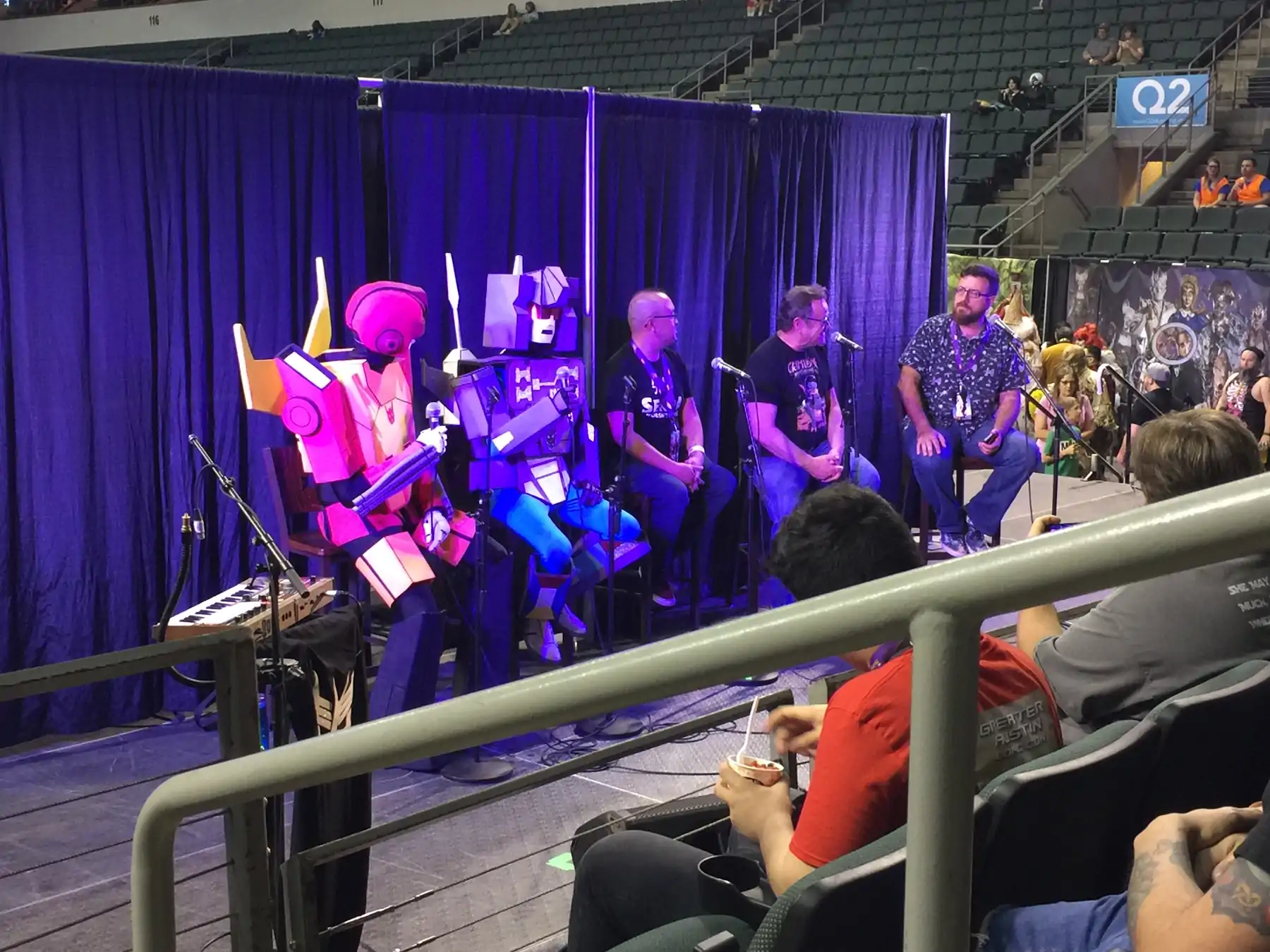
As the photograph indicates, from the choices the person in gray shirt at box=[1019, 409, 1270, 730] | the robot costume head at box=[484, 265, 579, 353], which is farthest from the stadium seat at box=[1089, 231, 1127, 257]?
the person in gray shirt at box=[1019, 409, 1270, 730]

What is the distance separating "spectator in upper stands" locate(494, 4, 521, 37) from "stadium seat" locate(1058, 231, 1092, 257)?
9.52 metres

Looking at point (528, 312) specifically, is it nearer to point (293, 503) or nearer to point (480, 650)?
point (293, 503)

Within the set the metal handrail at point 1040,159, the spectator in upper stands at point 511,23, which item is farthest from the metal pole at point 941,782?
the spectator in upper stands at point 511,23

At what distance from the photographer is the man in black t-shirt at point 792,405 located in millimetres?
6156

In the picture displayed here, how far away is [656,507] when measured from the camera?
6023 millimetres

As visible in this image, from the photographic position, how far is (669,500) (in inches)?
236

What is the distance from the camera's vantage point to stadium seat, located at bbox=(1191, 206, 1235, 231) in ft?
34.9

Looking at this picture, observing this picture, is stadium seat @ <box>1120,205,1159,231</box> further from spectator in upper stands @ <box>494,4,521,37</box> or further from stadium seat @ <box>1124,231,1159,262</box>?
spectator in upper stands @ <box>494,4,521,37</box>

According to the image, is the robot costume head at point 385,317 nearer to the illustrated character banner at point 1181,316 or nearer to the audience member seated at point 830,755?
the audience member seated at point 830,755

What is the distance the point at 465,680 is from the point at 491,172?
79.0 inches

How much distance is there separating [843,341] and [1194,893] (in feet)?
17.7

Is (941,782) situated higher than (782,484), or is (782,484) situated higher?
(941,782)

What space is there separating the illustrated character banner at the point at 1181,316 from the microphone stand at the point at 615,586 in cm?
493

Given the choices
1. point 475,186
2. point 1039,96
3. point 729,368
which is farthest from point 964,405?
point 1039,96
